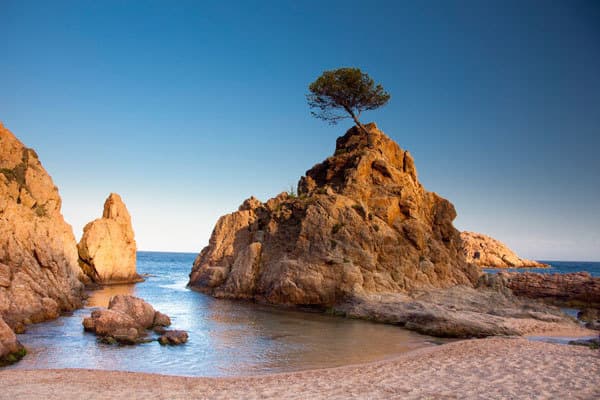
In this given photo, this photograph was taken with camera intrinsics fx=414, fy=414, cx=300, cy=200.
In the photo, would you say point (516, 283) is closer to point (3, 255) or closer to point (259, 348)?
point (259, 348)

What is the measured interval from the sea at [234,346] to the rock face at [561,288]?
2329 cm

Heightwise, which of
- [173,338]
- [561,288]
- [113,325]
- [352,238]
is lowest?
[173,338]

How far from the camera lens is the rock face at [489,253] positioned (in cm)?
11506

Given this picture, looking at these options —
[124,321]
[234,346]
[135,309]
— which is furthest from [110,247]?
[234,346]

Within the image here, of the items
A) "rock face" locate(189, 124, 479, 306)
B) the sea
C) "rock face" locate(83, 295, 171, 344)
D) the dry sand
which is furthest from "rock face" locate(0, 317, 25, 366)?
"rock face" locate(189, 124, 479, 306)

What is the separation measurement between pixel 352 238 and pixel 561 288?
2704 cm

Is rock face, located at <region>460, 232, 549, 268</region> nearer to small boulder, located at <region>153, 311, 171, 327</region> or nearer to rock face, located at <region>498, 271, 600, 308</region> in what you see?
rock face, located at <region>498, 271, 600, 308</region>

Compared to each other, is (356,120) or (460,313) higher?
(356,120)

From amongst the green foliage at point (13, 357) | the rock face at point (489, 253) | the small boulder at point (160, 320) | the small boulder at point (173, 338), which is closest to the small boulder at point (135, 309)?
the small boulder at point (160, 320)

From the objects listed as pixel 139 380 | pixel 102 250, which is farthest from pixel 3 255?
pixel 102 250

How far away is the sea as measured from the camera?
47.0 ft

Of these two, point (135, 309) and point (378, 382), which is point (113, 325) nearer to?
point (135, 309)

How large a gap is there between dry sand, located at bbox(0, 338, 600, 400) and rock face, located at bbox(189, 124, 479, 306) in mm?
14621

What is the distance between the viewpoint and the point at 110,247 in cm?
4944
